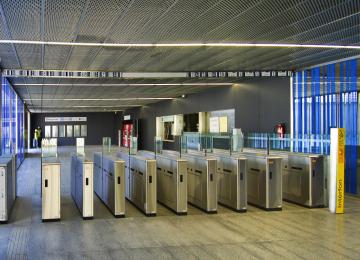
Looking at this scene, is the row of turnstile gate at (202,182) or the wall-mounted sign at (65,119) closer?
the row of turnstile gate at (202,182)

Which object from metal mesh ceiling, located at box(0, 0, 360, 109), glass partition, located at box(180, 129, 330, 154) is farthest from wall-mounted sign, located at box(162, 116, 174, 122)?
metal mesh ceiling, located at box(0, 0, 360, 109)

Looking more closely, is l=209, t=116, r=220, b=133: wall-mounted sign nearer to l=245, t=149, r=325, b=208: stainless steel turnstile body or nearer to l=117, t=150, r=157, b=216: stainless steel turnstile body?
l=245, t=149, r=325, b=208: stainless steel turnstile body

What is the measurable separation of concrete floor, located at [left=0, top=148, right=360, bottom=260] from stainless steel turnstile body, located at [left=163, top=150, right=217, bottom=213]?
235 millimetres

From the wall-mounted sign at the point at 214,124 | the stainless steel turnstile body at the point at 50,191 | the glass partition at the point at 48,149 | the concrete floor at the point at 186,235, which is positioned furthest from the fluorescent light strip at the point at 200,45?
the wall-mounted sign at the point at 214,124

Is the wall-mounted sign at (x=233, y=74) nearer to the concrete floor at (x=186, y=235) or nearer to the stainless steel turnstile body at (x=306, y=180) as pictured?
the stainless steel turnstile body at (x=306, y=180)

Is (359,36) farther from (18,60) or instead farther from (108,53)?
(18,60)

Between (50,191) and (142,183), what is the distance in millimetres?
1689

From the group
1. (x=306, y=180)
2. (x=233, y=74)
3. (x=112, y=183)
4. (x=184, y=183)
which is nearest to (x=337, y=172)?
(x=306, y=180)

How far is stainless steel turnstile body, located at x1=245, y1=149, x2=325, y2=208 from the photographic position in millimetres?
8867

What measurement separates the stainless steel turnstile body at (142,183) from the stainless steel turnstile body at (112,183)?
415 mm

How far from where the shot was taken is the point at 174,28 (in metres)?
7.61

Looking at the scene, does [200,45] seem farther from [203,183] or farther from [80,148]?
[80,148]

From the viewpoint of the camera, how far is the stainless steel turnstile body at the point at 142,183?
26.1 ft

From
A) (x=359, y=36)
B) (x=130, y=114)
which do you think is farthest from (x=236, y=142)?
(x=130, y=114)
